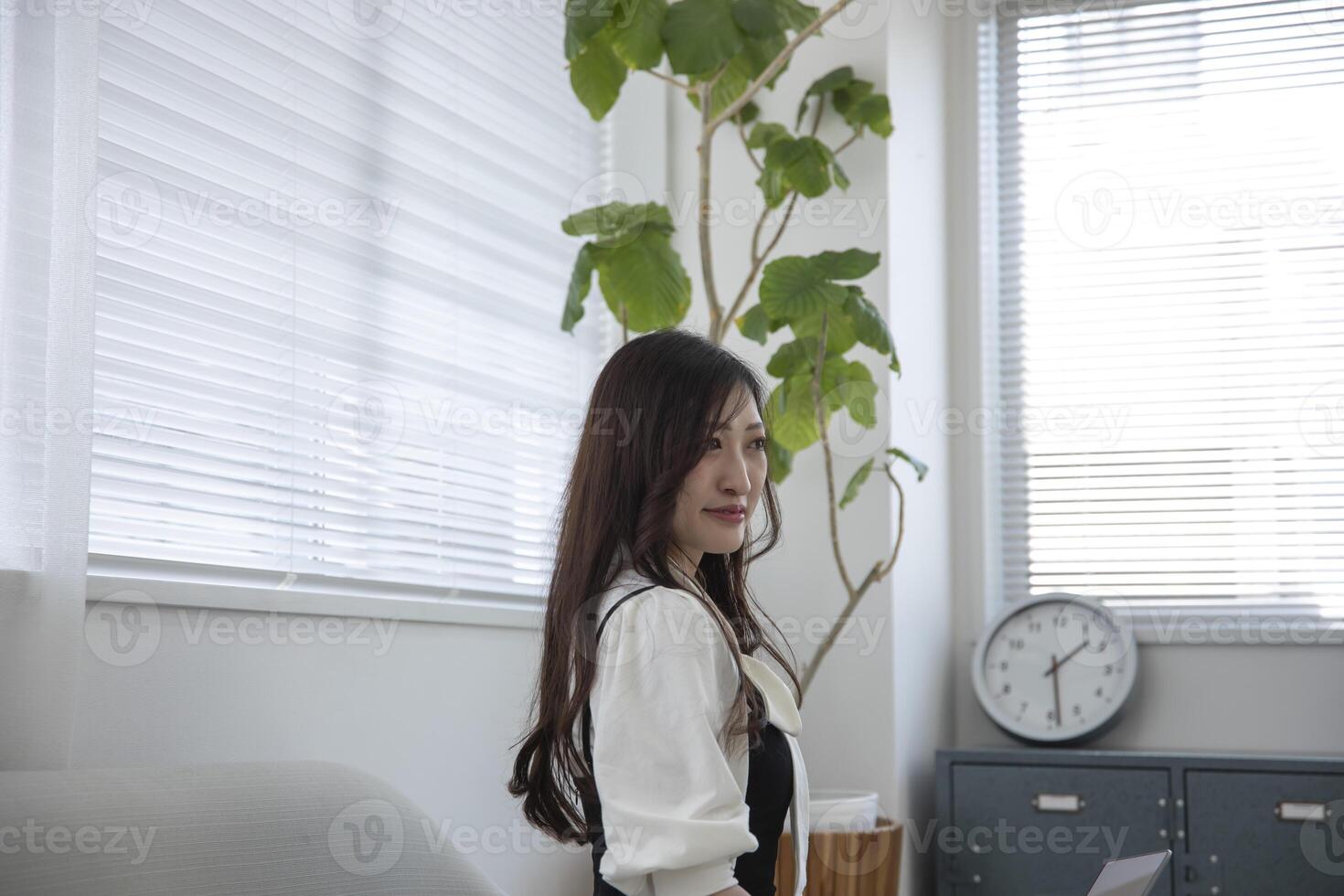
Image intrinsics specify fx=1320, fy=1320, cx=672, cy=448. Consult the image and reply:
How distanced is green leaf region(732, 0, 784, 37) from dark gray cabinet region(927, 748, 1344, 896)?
1.74m

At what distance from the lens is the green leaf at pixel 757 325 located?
2.79 metres

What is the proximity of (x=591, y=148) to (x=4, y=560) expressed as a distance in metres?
2.13

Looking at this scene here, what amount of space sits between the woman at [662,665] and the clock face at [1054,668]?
6.05 feet

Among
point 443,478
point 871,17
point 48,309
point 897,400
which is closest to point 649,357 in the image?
point 48,309

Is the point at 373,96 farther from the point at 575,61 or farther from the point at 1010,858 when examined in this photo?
the point at 1010,858

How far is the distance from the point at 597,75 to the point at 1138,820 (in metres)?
2.02

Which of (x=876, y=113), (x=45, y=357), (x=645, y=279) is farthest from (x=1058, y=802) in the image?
(x=45, y=357)

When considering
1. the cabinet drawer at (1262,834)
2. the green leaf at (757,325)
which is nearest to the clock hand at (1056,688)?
the cabinet drawer at (1262,834)

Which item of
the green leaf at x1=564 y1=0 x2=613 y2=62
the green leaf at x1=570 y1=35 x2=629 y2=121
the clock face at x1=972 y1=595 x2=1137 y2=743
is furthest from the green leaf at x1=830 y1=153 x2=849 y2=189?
the clock face at x1=972 y1=595 x2=1137 y2=743

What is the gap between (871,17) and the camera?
3287 millimetres

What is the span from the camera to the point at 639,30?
8.09 ft

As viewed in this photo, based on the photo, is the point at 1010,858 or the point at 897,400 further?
the point at 897,400

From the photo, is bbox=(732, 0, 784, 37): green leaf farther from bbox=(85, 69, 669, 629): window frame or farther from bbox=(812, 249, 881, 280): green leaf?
bbox=(85, 69, 669, 629): window frame

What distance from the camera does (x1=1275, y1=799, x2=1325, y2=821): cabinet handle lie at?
284 cm
